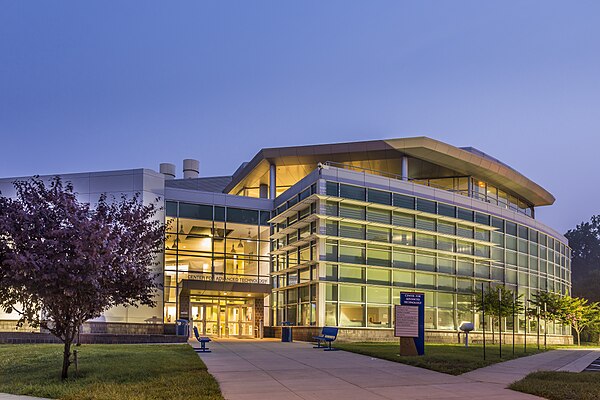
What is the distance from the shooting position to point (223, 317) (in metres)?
42.2

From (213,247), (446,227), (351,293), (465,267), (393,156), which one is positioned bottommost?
(351,293)

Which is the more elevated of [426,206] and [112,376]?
[426,206]

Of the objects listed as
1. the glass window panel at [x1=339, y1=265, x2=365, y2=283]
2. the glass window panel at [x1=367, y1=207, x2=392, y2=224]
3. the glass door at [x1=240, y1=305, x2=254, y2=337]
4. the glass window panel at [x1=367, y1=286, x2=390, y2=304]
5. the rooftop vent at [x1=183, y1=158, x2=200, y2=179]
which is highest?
the rooftop vent at [x1=183, y1=158, x2=200, y2=179]

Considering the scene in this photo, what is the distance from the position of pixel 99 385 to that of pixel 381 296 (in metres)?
25.0

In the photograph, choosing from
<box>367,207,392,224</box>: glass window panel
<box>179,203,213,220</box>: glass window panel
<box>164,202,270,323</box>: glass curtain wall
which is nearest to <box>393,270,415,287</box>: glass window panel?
<box>367,207,392,224</box>: glass window panel

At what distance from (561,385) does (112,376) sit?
430 inches

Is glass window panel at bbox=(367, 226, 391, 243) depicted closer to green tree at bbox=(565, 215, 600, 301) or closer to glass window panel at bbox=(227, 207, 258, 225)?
glass window panel at bbox=(227, 207, 258, 225)

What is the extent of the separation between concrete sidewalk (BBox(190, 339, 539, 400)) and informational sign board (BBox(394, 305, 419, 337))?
5.99ft

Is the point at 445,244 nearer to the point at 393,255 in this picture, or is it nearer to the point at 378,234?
the point at 393,255

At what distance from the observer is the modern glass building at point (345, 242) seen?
36.9 metres

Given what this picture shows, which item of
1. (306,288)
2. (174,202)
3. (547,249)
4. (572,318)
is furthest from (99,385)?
(547,249)

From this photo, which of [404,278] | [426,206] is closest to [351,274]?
[404,278]

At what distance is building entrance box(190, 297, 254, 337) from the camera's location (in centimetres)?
4144

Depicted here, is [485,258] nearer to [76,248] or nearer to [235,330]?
[235,330]
